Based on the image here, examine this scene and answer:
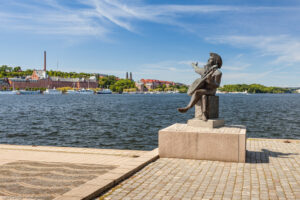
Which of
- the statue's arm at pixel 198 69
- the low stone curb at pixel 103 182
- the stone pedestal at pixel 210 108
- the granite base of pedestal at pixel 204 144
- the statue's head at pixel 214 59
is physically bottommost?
the low stone curb at pixel 103 182

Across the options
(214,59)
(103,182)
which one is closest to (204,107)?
(214,59)

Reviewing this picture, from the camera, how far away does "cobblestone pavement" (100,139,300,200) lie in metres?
5.51

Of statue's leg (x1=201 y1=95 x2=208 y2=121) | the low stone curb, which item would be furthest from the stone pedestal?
the low stone curb

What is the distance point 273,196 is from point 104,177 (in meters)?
3.26

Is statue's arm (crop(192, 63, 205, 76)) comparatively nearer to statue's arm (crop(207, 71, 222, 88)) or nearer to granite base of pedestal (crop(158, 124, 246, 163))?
statue's arm (crop(207, 71, 222, 88))

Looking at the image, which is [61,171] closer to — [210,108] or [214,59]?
[210,108]

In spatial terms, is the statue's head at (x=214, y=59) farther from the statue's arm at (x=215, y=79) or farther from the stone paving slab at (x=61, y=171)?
the stone paving slab at (x=61, y=171)

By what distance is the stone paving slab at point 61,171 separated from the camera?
5594 mm

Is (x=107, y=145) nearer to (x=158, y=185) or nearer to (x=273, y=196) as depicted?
(x=158, y=185)

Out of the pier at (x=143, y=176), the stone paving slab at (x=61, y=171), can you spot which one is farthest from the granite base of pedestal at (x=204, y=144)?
the stone paving slab at (x=61, y=171)

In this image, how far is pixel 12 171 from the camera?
7.32 m

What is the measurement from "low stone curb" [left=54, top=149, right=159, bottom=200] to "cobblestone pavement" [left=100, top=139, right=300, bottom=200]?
0.46 feet

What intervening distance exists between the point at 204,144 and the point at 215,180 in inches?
78.4

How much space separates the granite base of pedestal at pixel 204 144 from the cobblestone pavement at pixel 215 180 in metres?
0.22
